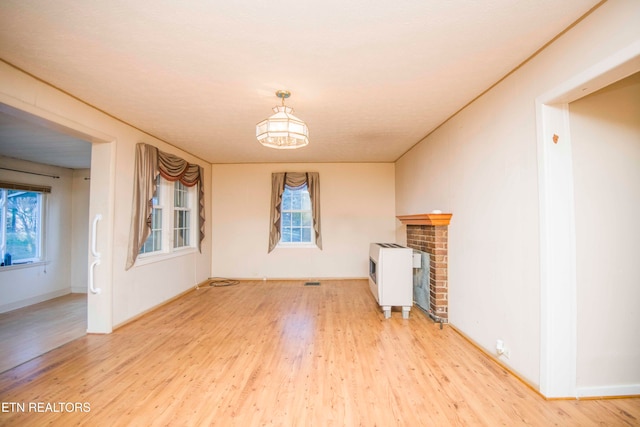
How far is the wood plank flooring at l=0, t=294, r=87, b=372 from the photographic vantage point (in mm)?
2631

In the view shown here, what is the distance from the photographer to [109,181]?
3.13 meters

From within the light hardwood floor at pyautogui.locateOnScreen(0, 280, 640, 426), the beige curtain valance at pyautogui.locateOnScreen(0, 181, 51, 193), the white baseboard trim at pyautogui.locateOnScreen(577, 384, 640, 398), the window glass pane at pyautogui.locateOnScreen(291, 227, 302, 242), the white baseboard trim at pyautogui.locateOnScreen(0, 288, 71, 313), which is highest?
the beige curtain valance at pyautogui.locateOnScreen(0, 181, 51, 193)

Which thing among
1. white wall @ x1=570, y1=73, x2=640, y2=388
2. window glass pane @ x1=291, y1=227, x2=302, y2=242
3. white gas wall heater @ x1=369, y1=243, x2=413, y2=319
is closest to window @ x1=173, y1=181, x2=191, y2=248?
window glass pane @ x1=291, y1=227, x2=302, y2=242

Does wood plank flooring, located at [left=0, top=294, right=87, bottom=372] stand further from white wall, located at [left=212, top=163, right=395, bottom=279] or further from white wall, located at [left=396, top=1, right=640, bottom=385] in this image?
white wall, located at [left=396, top=1, right=640, bottom=385]

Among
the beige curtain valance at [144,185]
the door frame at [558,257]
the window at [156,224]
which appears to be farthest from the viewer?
the window at [156,224]

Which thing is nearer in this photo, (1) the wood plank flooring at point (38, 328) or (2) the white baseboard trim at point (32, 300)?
(1) the wood plank flooring at point (38, 328)

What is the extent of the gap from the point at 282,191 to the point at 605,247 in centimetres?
470

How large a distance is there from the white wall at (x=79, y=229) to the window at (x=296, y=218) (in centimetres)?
374

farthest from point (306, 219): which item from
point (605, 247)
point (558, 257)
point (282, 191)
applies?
point (605, 247)

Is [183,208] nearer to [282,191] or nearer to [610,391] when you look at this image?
[282,191]

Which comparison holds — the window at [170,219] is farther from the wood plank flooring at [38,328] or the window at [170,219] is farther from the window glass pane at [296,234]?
the window glass pane at [296,234]

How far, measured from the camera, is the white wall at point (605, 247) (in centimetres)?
188

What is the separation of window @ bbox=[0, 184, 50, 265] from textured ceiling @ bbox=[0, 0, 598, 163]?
3064 mm

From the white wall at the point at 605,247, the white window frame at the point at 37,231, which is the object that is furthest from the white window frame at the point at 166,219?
the white wall at the point at 605,247
